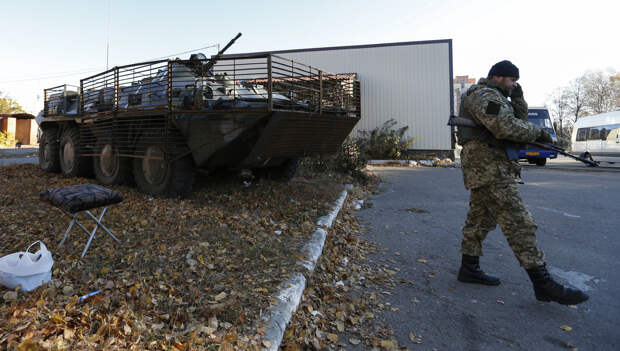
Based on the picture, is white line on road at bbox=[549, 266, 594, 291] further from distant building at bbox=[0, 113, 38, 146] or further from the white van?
distant building at bbox=[0, 113, 38, 146]

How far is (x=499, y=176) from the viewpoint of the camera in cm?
309

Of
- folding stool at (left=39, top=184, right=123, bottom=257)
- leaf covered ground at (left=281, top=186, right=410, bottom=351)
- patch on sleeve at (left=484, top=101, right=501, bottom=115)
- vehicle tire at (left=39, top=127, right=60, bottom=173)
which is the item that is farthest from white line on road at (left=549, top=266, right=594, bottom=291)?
vehicle tire at (left=39, top=127, right=60, bottom=173)

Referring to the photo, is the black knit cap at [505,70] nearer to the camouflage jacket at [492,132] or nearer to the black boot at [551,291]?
the camouflage jacket at [492,132]

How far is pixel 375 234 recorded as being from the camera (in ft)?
16.7

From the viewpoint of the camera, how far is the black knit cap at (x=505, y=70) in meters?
3.19

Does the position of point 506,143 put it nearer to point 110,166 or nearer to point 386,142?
point 110,166

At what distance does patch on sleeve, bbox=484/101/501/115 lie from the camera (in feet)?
9.98

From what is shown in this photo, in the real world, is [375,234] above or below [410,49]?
below

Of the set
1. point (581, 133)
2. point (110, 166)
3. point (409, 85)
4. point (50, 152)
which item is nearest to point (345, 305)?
point (110, 166)

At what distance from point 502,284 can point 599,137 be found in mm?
16861

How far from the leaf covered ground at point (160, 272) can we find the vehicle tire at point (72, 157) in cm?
217

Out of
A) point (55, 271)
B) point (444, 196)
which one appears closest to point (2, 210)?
point (55, 271)

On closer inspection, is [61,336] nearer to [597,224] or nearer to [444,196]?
[597,224]

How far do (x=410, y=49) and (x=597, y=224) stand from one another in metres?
14.6
